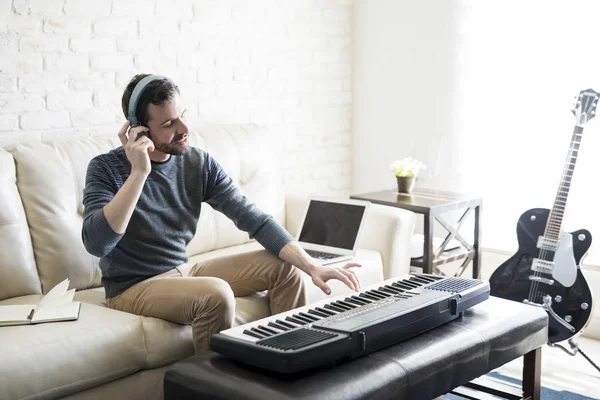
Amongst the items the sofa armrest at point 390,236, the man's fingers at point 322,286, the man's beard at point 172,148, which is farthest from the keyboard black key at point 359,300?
the sofa armrest at point 390,236

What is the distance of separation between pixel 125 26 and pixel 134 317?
4.52 feet

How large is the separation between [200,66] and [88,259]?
1.15 m

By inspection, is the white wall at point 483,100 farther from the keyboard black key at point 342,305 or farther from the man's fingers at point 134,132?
the man's fingers at point 134,132

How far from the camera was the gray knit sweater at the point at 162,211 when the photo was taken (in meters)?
2.33

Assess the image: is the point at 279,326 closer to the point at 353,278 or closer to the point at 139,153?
the point at 353,278

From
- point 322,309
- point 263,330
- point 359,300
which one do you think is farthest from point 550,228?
point 263,330

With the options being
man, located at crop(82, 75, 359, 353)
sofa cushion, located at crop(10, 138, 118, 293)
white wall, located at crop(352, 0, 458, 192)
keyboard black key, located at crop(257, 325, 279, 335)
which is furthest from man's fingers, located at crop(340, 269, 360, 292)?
white wall, located at crop(352, 0, 458, 192)

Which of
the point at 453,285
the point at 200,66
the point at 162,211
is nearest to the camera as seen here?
the point at 453,285

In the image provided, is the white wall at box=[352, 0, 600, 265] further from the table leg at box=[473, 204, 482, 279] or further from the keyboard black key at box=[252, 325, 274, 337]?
the keyboard black key at box=[252, 325, 274, 337]

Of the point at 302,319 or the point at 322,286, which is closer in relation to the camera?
the point at 302,319

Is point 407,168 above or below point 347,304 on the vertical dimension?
above

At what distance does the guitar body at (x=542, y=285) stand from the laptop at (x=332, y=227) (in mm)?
667

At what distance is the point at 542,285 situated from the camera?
10.0ft

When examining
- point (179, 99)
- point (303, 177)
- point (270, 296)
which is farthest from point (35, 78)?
point (303, 177)
